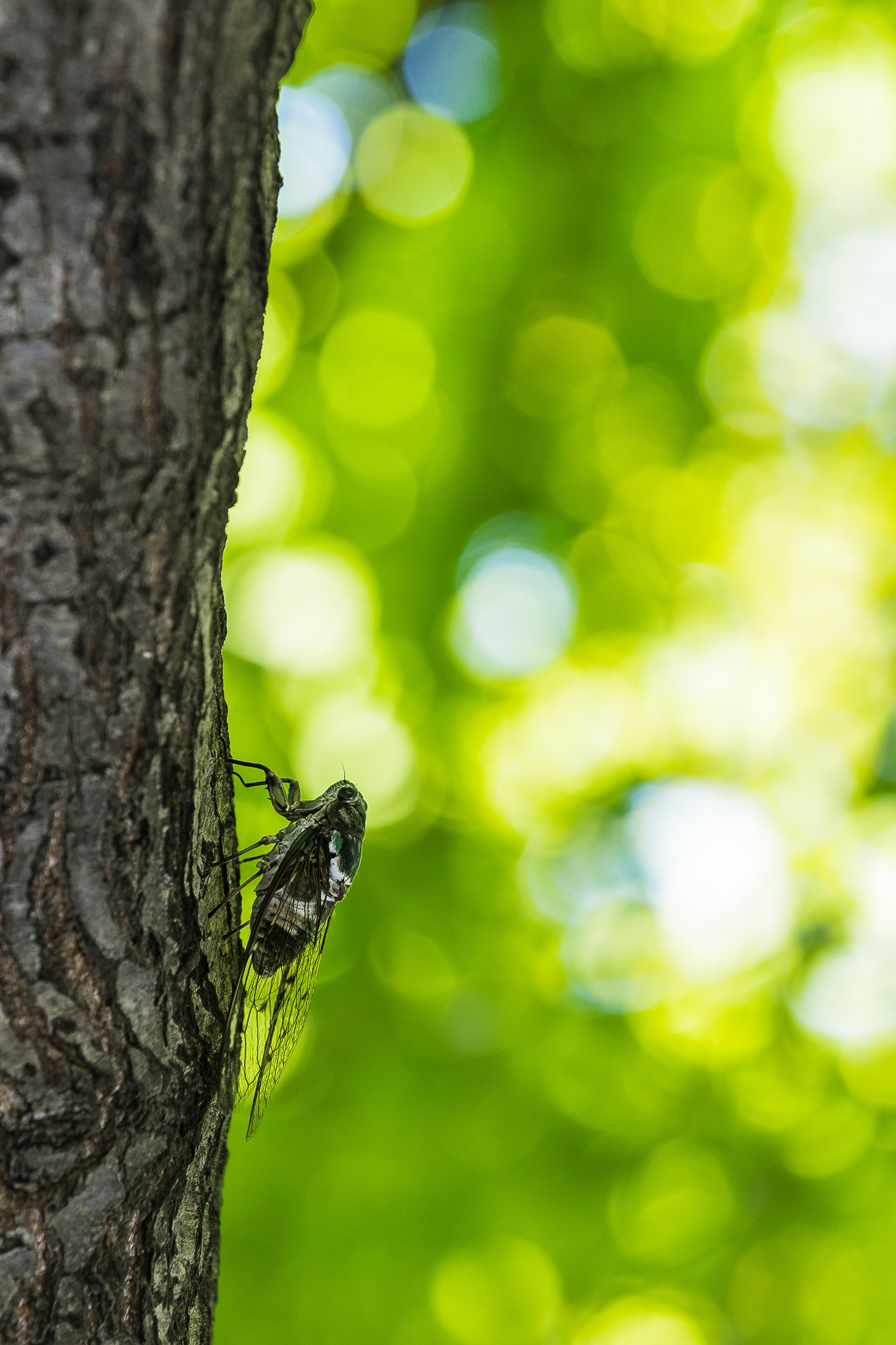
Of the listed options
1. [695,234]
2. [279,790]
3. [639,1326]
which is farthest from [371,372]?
Answer: [639,1326]

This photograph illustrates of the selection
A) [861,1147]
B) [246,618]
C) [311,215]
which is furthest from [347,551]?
[861,1147]

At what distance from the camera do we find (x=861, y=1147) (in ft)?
9.89

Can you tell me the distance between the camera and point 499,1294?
116 inches

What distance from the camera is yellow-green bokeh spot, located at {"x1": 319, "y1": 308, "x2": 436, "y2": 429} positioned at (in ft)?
9.76

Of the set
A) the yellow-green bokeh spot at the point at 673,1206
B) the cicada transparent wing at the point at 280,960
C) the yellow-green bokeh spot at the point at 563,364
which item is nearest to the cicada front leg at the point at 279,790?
the cicada transparent wing at the point at 280,960

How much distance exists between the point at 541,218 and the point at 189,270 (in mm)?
2600

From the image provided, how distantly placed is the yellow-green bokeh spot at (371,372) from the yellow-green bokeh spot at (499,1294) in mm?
2483

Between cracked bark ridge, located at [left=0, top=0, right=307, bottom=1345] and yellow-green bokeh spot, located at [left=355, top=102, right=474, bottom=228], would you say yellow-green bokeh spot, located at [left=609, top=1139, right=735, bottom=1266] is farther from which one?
yellow-green bokeh spot, located at [left=355, top=102, right=474, bottom=228]

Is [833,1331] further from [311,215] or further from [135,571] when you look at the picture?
[311,215]

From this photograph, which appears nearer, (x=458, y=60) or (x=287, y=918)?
(x=287, y=918)

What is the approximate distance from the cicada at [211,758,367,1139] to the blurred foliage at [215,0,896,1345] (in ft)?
3.44

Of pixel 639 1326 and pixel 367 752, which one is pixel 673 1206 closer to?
pixel 639 1326

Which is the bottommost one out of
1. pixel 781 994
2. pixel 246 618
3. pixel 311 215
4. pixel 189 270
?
pixel 189 270

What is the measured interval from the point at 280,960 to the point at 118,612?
90cm
